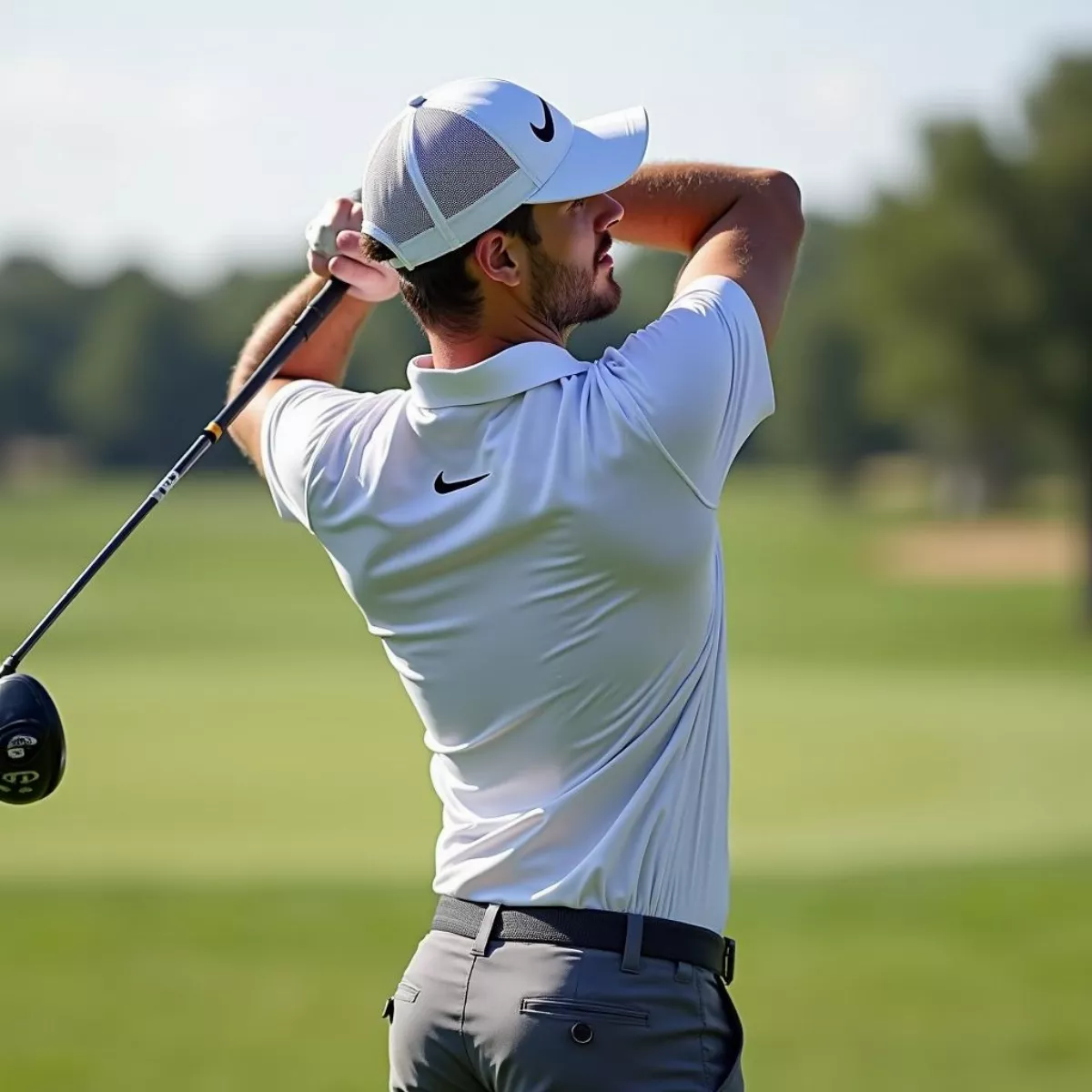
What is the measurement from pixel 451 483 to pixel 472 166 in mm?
316

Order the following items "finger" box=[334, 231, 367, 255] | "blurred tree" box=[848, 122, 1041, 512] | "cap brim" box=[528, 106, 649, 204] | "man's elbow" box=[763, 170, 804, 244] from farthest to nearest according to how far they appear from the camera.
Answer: "blurred tree" box=[848, 122, 1041, 512]
"finger" box=[334, 231, 367, 255]
"man's elbow" box=[763, 170, 804, 244]
"cap brim" box=[528, 106, 649, 204]

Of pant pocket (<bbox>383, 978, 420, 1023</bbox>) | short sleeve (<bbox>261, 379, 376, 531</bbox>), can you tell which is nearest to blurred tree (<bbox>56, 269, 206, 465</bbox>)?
short sleeve (<bbox>261, 379, 376, 531</bbox>)

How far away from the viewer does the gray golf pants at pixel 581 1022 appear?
1900 mm

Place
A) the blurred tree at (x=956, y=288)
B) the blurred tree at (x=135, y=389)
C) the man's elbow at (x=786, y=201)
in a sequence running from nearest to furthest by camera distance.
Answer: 1. the man's elbow at (x=786, y=201)
2. the blurred tree at (x=956, y=288)
3. the blurred tree at (x=135, y=389)

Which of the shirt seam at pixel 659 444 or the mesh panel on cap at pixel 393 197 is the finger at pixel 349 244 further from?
the shirt seam at pixel 659 444

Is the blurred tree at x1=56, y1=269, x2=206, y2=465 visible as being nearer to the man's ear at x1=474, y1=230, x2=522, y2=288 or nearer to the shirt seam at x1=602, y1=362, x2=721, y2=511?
the man's ear at x1=474, y1=230, x2=522, y2=288

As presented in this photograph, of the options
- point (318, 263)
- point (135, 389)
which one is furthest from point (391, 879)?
point (135, 389)

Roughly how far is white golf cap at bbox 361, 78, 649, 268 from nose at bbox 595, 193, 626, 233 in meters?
0.04

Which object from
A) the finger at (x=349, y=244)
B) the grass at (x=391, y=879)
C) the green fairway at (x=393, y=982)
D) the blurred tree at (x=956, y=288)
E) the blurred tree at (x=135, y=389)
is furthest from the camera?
the blurred tree at (x=135, y=389)

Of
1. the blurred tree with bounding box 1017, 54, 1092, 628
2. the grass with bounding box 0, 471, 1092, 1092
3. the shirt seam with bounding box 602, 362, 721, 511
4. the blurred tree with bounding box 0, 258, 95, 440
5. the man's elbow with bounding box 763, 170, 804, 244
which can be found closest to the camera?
the shirt seam with bounding box 602, 362, 721, 511

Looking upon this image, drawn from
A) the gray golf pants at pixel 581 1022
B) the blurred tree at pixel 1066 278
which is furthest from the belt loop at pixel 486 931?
the blurred tree at pixel 1066 278

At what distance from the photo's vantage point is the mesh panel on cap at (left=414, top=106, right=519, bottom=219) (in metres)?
1.95

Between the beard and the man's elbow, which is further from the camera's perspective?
the man's elbow

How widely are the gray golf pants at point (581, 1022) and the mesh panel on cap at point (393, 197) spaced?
724 mm
